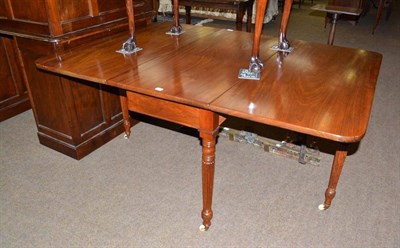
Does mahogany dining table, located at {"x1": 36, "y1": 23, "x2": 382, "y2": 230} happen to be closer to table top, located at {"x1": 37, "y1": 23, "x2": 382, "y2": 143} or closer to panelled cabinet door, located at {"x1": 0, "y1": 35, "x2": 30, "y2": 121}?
table top, located at {"x1": 37, "y1": 23, "x2": 382, "y2": 143}

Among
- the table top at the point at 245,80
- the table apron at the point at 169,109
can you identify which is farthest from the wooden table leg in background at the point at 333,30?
the table apron at the point at 169,109

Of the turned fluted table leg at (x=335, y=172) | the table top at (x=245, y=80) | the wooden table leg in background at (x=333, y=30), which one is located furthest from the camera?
the wooden table leg in background at (x=333, y=30)

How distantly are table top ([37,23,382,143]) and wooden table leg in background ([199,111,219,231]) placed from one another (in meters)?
0.13

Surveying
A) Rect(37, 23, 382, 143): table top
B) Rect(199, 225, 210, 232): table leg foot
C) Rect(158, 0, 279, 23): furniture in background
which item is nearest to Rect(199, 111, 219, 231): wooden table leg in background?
Rect(199, 225, 210, 232): table leg foot

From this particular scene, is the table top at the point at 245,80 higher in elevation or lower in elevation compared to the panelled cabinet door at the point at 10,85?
higher

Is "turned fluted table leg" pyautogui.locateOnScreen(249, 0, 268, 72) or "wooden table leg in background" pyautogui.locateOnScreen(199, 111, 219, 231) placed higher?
"turned fluted table leg" pyautogui.locateOnScreen(249, 0, 268, 72)

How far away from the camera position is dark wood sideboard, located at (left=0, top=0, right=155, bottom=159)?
1.99 metres

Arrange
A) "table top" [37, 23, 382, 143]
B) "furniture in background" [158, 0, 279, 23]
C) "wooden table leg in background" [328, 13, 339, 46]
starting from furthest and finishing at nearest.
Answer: "furniture in background" [158, 0, 279, 23] → "wooden table leg in background" [328, 13, 339, 46] → "table top" [37, 23, 382, 143]

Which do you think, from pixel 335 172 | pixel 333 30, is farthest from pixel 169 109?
pixel 333 30

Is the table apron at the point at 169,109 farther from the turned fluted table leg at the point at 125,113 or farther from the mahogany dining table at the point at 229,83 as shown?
the turned fluted table leg at the point at 125,113

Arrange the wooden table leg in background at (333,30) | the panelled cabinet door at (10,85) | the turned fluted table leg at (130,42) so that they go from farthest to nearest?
the panelled cabinet door at (10,85), the wooden table leg in background at (333,30), the turned fluted table leg at (130,42)

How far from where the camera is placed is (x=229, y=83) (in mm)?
1505

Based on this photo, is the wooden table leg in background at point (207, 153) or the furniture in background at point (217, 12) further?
the furniture in background at point (217, 12)

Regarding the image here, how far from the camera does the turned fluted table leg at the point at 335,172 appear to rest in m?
1.76
